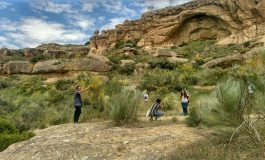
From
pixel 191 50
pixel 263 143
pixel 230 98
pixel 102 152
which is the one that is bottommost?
pixel 102 152

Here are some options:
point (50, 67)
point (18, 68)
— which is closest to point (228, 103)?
point (50, 67)

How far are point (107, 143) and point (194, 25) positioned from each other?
46349 mm

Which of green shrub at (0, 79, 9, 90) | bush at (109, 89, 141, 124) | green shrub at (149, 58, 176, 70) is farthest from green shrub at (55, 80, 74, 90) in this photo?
bush at (109, 89, 141, 124)

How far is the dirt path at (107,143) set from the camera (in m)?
9.81

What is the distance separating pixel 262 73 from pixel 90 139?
17.9 feet

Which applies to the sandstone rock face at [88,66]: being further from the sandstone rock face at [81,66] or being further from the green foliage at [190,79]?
the green foliage at [190,79]

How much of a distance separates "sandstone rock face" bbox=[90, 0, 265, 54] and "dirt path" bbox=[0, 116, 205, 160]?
35.5 meters

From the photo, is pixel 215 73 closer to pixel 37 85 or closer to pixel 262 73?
pixel 37 85

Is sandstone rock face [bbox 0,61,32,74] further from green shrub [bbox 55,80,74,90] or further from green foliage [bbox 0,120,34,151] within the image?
green foliage [bbox 0,120,34,151]

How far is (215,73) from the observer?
1118 inches

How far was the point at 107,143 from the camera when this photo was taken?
10648mm

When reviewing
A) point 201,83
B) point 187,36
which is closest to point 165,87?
point 201,83

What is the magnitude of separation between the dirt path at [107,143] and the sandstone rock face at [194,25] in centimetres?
3551

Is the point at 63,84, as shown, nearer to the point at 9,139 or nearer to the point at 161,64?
the point at 161,64
